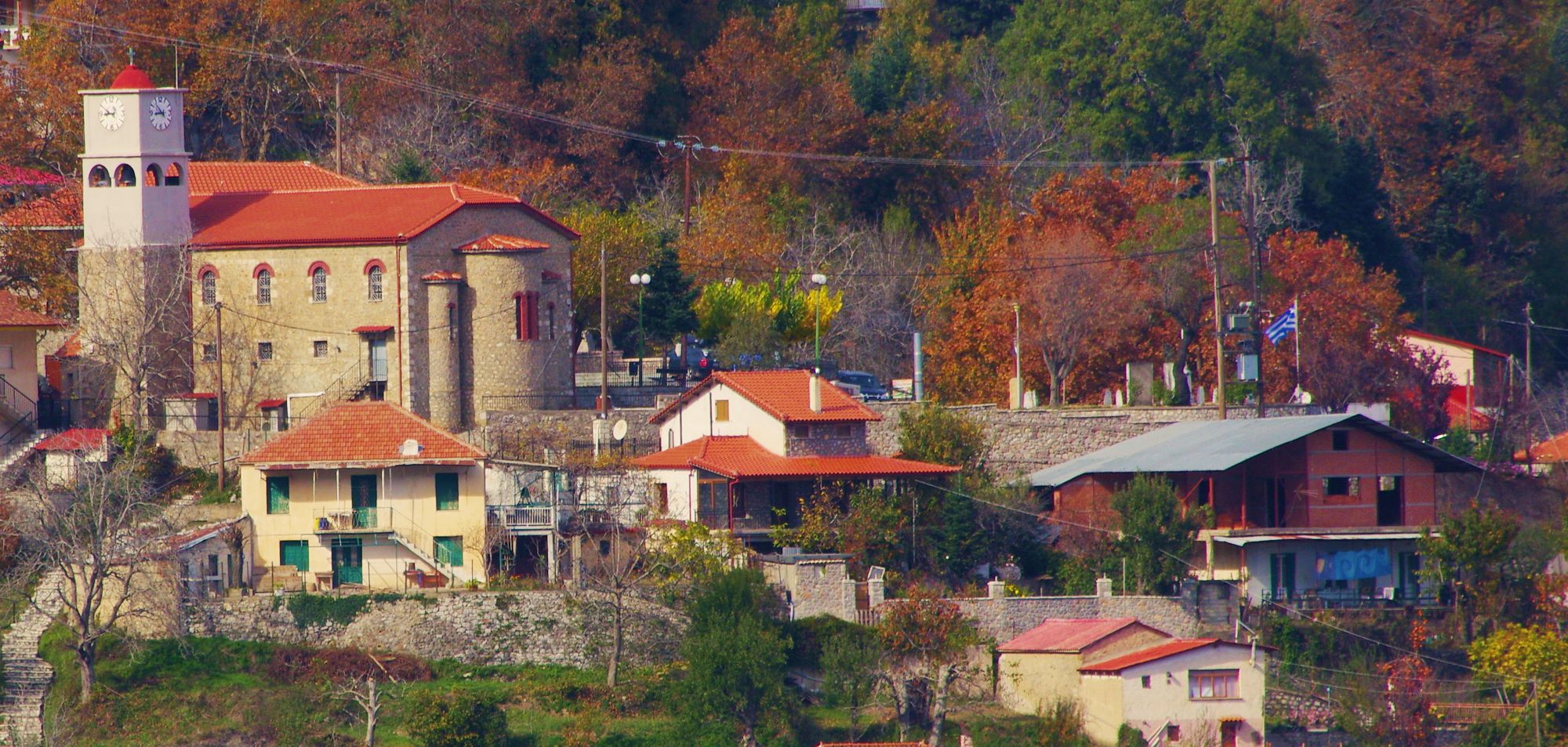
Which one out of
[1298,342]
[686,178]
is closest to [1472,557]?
[1298,342]

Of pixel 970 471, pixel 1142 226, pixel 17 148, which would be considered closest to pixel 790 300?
pixel 1142 226

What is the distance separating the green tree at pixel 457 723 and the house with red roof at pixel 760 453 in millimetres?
8968

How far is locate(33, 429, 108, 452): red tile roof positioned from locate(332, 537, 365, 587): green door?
27.3 feet

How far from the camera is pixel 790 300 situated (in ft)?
246

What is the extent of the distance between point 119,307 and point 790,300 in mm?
19428

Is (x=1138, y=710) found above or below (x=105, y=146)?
below

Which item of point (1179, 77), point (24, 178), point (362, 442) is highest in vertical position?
point (1179, 77)

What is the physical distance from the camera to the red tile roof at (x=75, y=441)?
199ft

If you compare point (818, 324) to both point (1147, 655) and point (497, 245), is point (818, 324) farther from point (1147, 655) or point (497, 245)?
point (1147, 655)

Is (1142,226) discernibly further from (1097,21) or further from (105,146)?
(105,146)

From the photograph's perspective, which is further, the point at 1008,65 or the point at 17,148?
the point at 1008,65

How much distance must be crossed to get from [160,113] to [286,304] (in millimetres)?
5754

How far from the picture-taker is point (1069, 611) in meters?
54.5

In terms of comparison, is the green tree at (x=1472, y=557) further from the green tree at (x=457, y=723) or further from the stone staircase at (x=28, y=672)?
the stone staircase at (x=28, y=672)
